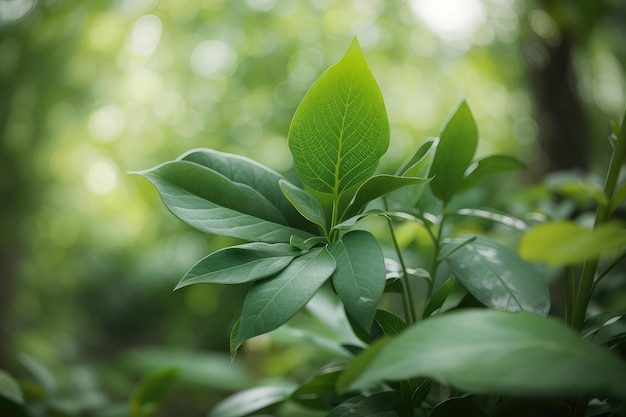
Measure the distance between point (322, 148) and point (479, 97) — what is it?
2224mm

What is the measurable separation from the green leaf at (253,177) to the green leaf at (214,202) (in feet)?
0.04

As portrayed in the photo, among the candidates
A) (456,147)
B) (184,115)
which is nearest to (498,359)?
(456,147)

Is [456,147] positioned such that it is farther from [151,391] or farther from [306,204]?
[151,391]

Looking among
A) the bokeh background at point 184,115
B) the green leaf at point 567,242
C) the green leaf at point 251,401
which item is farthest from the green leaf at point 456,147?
the bokeh background at point 184,115

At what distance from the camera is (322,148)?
1.01 ft

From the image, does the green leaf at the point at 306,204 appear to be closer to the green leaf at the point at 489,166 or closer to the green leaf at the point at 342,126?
the green leaf at the point at 342,126

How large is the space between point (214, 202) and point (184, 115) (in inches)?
82.0

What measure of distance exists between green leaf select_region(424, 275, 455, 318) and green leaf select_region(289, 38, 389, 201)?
0.10 metres

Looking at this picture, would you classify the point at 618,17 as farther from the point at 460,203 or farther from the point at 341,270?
the point at 341,270

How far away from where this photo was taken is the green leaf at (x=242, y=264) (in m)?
0.29

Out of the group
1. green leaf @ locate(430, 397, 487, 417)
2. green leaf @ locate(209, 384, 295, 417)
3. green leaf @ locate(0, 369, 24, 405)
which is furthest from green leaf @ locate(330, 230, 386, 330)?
green leaf @ locate(0, 369, 24, 405)

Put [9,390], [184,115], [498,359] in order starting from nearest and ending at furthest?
[498,359], [9,390], [184,115]

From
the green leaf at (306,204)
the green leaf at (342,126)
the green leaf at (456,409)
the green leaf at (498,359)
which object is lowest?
the green leaf at (456,409)

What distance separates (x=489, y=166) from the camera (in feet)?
1.33
